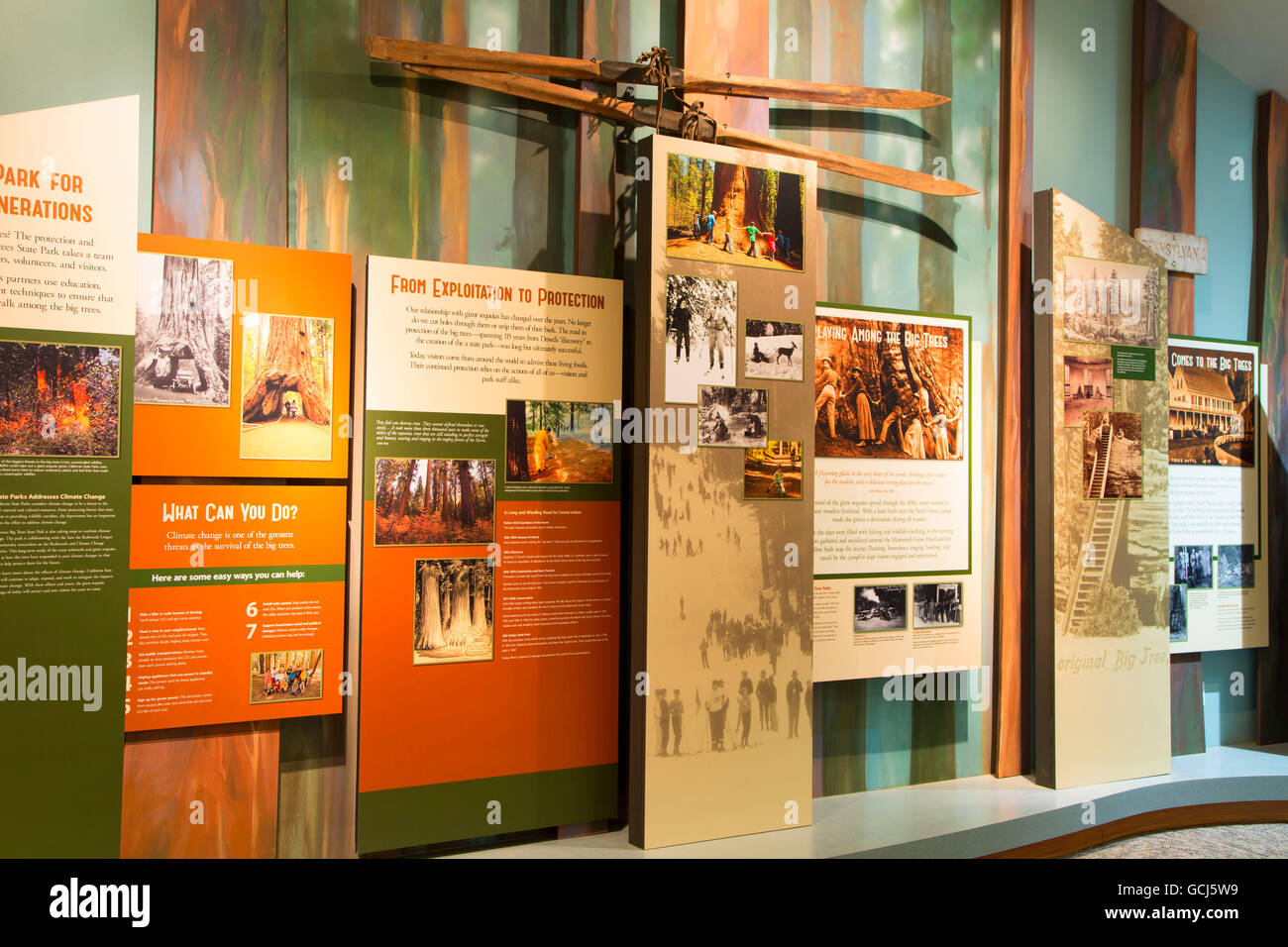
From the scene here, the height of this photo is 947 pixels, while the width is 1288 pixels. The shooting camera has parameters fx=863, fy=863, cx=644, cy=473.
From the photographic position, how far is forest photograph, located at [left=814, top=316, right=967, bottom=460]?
3973 millimetres

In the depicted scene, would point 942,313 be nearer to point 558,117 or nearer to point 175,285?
point 558,117

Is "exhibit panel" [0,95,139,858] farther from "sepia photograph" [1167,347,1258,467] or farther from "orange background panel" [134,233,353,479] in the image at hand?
"sepia photograph" [1167,347,1258,467]

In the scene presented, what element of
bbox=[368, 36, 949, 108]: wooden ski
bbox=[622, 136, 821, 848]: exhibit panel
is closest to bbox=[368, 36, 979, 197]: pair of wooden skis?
bbox=[368, 36, 949, 108]: wooden ski

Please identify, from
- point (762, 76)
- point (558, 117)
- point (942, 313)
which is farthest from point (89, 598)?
point (942, 313)

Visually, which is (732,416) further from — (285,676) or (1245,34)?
(1245,34)

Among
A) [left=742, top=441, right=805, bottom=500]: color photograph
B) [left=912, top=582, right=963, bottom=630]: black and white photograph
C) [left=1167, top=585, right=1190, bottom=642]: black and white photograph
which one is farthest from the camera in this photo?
[left=1167, top=585, right=1190, bottom=642]: black and white photograph

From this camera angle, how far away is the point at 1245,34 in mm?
4895

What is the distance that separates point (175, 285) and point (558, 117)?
1615 millimetres

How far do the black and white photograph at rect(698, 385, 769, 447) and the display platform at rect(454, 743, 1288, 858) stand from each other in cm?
156

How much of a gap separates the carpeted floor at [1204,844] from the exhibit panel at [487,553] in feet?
8.11

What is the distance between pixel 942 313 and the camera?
168 inches

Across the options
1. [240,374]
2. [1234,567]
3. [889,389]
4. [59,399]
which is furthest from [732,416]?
[1234,567]

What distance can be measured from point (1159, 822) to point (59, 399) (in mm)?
4988

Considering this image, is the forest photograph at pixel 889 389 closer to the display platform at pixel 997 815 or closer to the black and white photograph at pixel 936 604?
the black and white photograph at pixel 936 604
